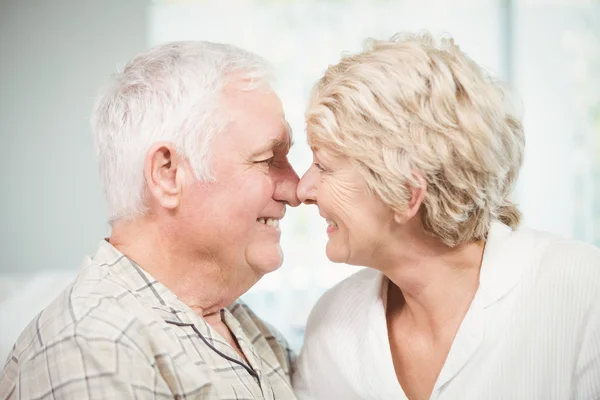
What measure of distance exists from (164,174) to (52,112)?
3166mm

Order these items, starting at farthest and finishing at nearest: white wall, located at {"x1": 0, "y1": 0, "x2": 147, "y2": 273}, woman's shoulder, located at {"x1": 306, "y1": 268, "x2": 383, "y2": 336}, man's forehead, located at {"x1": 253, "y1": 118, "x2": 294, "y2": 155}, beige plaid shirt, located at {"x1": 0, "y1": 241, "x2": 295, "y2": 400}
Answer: white wall, located at {"x1": 0, "y1": 0, "x2": 147, "y2": 273}
woman's shoulder, located at {"x1": 306, "y1": 268, "x2": 383, "y2": 336}
man's forehead, located at {"x1": 253, "y1": 118, "x2": 294, "y2": 155}
beige plaid shirt, located at {"x1": 0, "y1": 241, "x2": 295, "y2": 400}

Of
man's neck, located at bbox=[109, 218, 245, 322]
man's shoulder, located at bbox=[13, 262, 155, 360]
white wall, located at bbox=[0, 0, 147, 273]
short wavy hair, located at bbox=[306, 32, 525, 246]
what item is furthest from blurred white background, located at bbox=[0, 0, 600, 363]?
man's shoulder, located at bbox=[13, 262, 155, 360]

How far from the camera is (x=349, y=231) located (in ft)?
5.08

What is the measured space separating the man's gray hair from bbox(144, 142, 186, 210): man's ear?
16 millimetres

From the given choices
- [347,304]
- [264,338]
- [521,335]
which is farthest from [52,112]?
[521,335]

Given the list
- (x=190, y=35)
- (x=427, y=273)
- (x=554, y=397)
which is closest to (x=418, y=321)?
(x=427, y=273)

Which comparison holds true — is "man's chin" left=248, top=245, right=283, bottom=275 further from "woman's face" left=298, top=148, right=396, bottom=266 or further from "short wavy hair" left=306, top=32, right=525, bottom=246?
"short wavy hair" left=306, top=32, right=525, bottom=246

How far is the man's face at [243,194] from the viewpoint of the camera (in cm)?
154

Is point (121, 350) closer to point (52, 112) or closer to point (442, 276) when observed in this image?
point (442, 276)

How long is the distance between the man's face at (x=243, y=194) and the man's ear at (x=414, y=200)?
0.31 m

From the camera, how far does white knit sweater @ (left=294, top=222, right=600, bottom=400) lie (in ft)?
4.58

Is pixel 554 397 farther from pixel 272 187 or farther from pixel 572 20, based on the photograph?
pixel 572 20

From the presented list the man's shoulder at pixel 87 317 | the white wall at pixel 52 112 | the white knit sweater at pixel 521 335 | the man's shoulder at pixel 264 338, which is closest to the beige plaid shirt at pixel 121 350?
the man's shoulder at pixel 87 317

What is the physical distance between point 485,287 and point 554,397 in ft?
0.84
